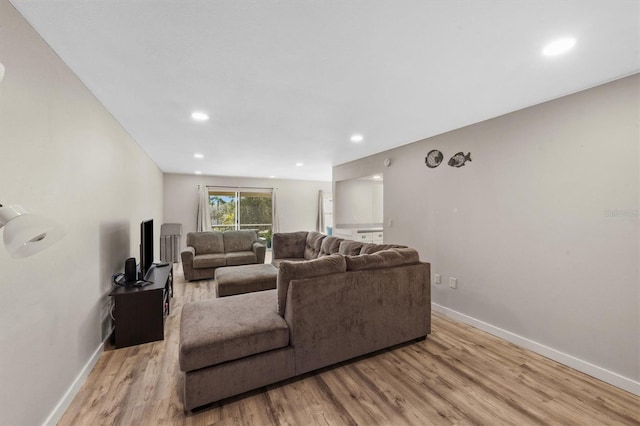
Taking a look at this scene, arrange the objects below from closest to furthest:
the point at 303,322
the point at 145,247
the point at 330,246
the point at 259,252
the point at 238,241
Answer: the point at 303,322
the point at 145,247
the point at 330,246
the point at 259,252
the point at 238,241

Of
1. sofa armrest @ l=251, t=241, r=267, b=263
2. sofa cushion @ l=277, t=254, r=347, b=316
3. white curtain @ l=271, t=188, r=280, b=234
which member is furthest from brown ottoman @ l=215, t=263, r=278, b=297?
white curtain @ l=271, t=188, r=280, b=234

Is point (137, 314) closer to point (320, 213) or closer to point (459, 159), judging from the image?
point (459, 159)

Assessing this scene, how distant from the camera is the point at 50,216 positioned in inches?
63.1

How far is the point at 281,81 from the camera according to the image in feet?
6.70

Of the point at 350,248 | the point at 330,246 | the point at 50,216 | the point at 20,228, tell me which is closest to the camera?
the point at 20,228

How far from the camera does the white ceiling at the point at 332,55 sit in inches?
52.2

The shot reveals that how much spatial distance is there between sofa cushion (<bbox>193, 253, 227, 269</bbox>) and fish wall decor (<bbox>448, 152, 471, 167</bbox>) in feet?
13.5

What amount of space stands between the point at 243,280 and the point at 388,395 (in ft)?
7.54

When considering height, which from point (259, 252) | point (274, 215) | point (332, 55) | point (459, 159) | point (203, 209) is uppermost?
point (332, 55)

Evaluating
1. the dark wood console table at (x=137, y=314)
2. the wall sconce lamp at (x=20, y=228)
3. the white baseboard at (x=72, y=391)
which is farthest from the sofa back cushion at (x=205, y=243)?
the wall sconce lamp at (x=20, y=228)

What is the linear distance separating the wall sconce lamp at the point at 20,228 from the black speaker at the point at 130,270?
2180 millimetres

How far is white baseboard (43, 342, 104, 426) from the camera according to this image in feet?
5.18

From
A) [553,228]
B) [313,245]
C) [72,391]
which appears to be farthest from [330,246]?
[72,391]

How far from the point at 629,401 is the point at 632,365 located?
0.26m
